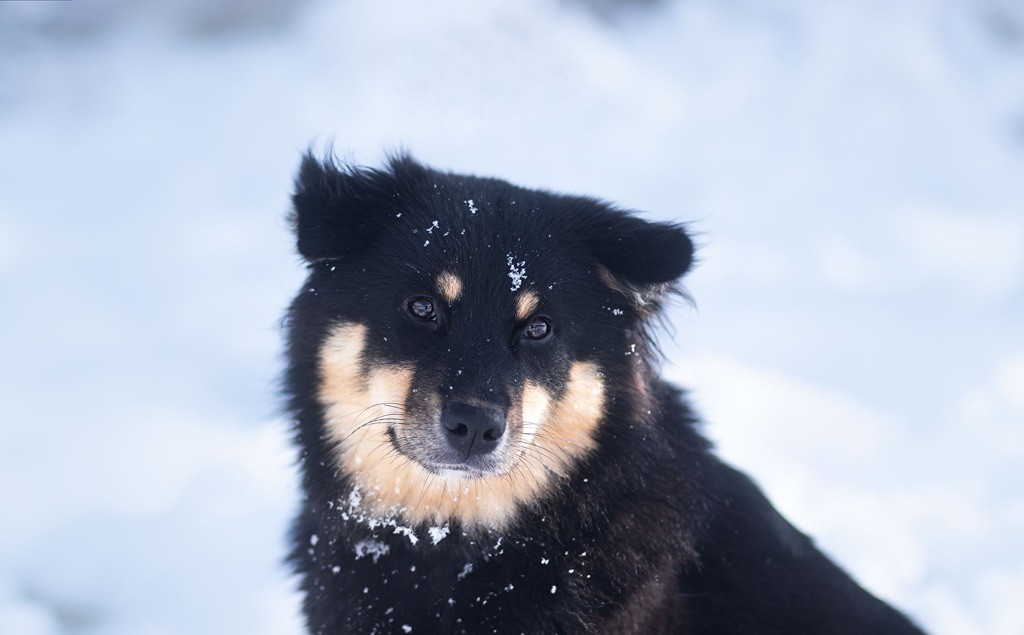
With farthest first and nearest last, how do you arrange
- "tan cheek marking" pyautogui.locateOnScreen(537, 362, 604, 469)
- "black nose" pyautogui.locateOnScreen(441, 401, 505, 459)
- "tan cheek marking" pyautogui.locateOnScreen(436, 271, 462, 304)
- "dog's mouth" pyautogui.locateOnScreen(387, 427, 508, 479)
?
"tan cheek marking" pyautogui.locateOnScreen(537, 362, 604, 469) → "tan cheek marking" pyautogui.locateOnScreen(436, 271, 462, 304) → "dog's mouth" pyautogui.locateOnScreen(387, 427, 508, 479) → "black nose" pyautogui.locateOnScreen(441, 401, 505, 459)

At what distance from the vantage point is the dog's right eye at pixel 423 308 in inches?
124

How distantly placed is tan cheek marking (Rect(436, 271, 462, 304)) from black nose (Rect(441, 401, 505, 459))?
393mm

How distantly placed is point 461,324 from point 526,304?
0.23 metres

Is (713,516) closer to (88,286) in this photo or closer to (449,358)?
(449,358)

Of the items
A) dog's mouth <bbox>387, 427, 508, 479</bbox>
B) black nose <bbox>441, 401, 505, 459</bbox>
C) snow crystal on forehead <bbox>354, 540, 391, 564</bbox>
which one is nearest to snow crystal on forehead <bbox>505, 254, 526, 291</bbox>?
black nose <bbox>441, 401, 505, 459</bbox>

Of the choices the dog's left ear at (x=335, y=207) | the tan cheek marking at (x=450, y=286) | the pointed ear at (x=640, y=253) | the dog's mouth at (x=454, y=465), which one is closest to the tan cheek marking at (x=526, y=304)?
the tan cheek marking at (x=450, y=286)

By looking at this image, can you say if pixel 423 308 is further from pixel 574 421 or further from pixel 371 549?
pixel 371 549

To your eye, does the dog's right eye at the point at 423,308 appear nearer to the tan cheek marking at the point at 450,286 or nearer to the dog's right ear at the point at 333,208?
the tan cheek marking at the point at 450,286

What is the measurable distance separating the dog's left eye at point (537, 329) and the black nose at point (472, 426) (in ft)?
1.17

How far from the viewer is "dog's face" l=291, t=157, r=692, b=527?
305cm

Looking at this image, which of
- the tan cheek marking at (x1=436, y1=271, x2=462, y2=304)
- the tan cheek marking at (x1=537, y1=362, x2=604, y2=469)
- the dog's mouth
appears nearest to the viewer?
the dog's mouth

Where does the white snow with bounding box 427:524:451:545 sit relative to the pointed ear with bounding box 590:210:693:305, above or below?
below

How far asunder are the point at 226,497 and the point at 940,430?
16.3ft

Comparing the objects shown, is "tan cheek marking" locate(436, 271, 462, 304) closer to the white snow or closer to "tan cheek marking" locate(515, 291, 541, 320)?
"tan cheek marking" locate(515, 291, 541, 320)
